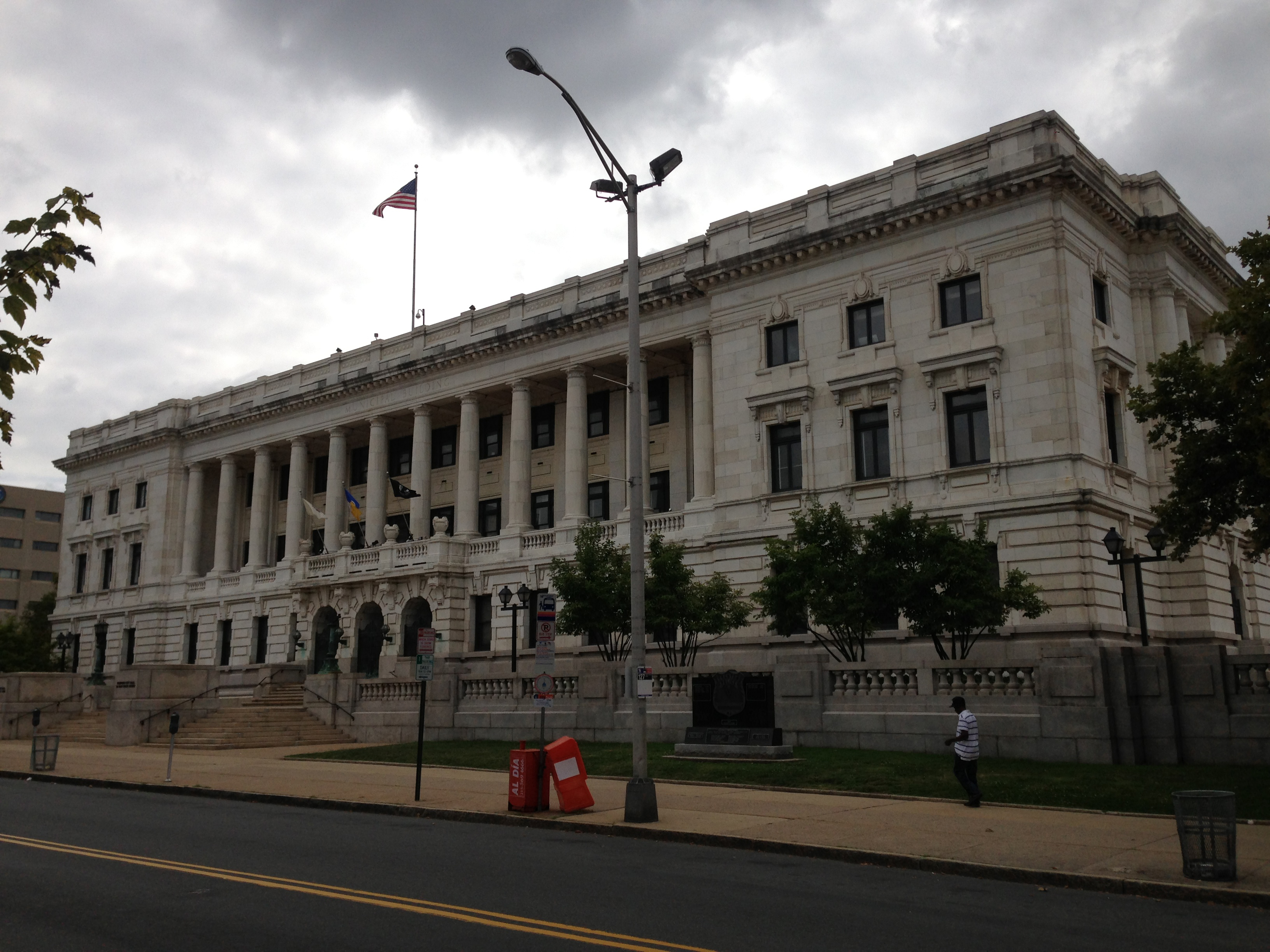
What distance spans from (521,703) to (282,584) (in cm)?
3073

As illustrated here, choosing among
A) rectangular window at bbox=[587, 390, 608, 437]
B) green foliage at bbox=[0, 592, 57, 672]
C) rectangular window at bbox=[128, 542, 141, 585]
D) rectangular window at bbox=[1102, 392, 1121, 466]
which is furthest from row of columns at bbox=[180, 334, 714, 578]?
rectangular window at bbox=[1102, 392, 1121, 466]

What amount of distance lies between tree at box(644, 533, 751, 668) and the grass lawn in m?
8.67

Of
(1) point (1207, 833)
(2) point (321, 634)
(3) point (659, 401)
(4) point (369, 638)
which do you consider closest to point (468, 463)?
(4) point (369, 638)

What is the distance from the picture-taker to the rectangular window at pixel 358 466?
62.7 metres

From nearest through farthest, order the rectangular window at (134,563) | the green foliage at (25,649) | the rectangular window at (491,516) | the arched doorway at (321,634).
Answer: the rectangular window at (491,516) → the arched doorway at (321,634) → the green foliage at (25,649) → the rectangular window at (134,563)

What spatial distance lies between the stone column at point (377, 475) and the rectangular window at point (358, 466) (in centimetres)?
417

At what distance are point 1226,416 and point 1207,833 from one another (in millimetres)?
10595

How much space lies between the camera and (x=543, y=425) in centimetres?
5478

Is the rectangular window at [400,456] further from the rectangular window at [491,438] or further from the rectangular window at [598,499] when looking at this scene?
the rectangular window at [598,499]

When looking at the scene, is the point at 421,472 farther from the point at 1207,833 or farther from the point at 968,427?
the point at 1207,833

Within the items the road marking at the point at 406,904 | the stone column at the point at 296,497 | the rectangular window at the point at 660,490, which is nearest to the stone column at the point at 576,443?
the rectangular window at the point at 660,490

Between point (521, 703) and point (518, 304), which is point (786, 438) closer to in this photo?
point (521, 703)

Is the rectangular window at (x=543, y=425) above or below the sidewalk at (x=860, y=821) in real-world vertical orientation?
above

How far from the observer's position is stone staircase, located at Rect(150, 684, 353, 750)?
123 feet
